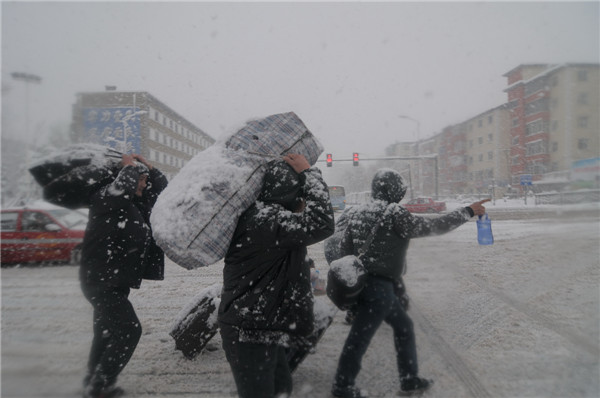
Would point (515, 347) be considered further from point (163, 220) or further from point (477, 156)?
point (477, 156)

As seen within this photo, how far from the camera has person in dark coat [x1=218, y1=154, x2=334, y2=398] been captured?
1.43 meters

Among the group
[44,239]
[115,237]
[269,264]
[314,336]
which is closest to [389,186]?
[269,264]

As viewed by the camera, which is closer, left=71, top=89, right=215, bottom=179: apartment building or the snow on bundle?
the snow on bundle

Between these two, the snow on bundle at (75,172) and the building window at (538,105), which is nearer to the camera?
the snow on bundle at (75,172)

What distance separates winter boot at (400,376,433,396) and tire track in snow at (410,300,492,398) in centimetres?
34

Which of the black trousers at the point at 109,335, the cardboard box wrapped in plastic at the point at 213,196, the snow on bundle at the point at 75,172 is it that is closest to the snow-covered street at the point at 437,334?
the black trousers at the point at 109,335

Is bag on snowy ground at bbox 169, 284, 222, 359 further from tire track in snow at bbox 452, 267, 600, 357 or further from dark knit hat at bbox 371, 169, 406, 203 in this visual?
tire track in snow at bbox 452, 267, 600, 357

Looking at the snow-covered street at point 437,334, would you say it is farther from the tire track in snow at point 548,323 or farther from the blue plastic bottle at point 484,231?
the blue plastic bottle at point 484,231

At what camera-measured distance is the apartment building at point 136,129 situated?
257 centimetres

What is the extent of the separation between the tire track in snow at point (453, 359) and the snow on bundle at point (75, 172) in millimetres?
2853

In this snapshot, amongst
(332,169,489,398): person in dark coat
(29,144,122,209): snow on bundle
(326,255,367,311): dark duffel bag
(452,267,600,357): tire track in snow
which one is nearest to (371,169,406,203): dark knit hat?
(332,169,489,398): person in dark coat

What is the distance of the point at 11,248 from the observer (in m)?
3.88

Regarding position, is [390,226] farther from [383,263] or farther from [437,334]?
[437,334]

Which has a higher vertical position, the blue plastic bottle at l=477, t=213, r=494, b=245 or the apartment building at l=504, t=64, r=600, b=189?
the apartment building at l=504, t=64, r=600, b=189
